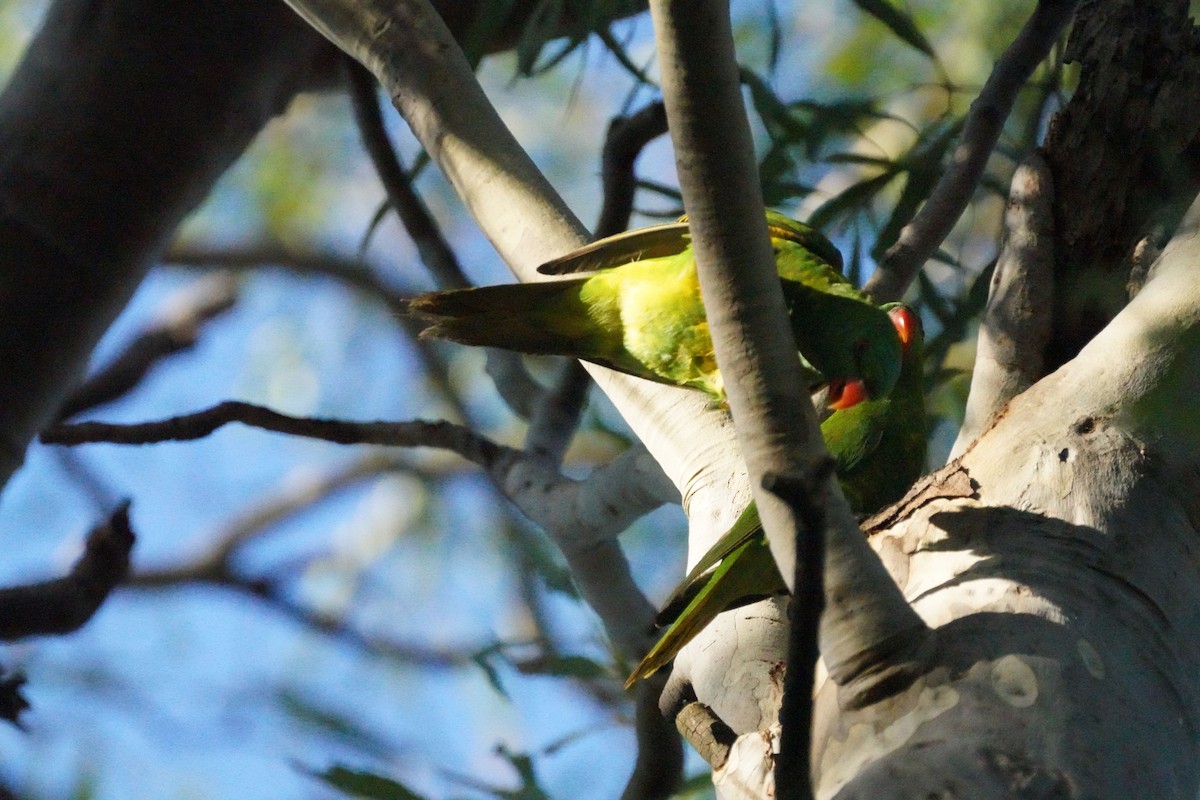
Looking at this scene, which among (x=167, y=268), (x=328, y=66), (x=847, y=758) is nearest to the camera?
(x=847, y=758)

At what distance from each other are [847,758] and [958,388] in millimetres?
1933

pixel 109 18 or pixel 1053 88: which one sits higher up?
pixel 109 18

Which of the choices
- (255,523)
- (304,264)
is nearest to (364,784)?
(304,264)

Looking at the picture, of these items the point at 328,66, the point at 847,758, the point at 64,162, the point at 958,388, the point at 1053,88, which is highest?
the point at 328,66

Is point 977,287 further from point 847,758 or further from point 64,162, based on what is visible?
point 64,162

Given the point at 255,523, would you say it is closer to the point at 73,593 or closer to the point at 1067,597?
the point at 73,593

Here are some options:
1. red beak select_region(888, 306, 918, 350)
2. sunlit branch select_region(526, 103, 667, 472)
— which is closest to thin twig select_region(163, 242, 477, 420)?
sunlit branch select_region(526, 103, 667, 472)

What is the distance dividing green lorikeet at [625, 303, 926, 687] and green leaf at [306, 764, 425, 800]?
365mm

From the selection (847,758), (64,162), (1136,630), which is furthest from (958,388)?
(64,162)

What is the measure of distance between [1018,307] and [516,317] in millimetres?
795

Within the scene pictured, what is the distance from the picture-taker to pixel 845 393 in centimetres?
179

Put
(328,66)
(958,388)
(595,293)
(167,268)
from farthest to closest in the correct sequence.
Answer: (167,268) → (328,66) → (958,388) → (595,293)

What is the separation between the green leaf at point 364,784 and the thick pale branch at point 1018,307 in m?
0.87

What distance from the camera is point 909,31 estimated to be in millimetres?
2518
